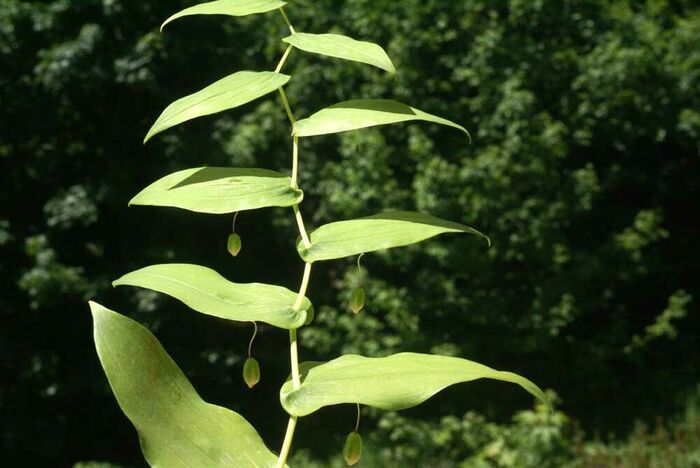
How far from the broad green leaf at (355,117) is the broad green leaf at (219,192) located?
0.02 metres

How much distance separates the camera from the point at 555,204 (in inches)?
221

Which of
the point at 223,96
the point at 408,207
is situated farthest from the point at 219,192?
the point at 408,207

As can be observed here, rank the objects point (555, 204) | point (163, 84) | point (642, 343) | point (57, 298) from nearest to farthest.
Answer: point (57, 298) < point (163, 84) < point (555, 204) < point (642, 343)

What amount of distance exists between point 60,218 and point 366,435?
213 cm

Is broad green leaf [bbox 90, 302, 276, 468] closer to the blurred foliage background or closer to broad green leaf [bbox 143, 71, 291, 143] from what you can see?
broad green leaf [bbox 143, 71, 291, 143]

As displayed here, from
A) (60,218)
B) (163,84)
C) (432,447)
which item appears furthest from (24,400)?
(432,447)

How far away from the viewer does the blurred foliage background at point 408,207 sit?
510 centimetres

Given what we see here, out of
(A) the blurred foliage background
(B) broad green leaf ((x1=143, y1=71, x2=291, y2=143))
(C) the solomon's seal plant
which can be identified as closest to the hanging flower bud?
(C) the solomon's seal plant

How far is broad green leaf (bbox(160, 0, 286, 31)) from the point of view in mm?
319

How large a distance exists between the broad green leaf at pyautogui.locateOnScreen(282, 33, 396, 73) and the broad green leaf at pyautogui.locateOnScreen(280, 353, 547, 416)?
9 centimetres

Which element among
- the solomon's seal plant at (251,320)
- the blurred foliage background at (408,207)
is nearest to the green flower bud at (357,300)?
the solomon's seal plant at (251,320)

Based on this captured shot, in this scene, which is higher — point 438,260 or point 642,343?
point 438,260

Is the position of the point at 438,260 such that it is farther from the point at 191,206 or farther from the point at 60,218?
the point at 191,206

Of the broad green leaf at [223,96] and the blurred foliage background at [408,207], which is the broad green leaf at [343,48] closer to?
the broad green leaf at [223,96]
